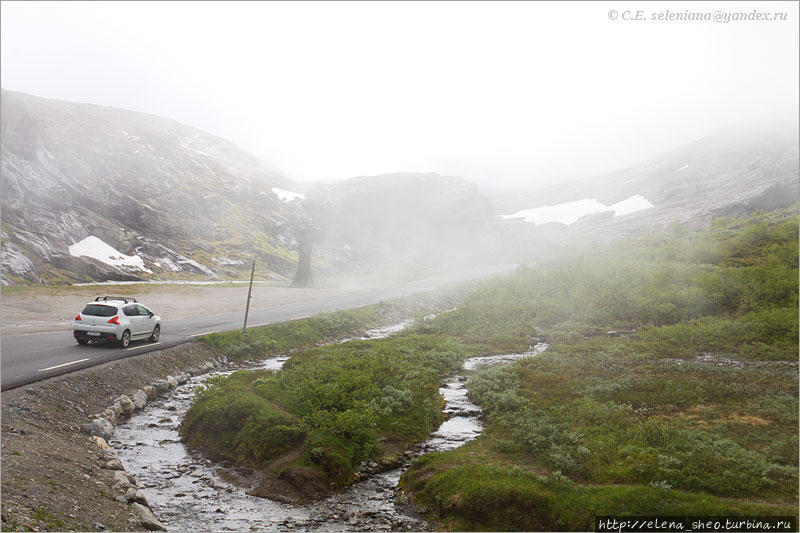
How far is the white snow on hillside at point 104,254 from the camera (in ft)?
211

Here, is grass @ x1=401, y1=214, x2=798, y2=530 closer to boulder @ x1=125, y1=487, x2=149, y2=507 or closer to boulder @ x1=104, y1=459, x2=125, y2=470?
boulder @ x1=125, y1=487, x2=149, y2=507

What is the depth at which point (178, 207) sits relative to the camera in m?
103

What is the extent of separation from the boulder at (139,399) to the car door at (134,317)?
587 cm

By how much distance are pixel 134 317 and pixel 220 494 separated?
15.3 m

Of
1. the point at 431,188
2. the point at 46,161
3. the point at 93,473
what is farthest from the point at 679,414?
the point at 431,188

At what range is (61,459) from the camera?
470 inches

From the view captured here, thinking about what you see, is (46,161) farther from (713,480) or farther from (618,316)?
(713,480)

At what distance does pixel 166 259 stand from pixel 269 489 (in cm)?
7339

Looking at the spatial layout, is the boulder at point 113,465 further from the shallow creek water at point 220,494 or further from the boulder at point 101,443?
the boulder at point 101,443

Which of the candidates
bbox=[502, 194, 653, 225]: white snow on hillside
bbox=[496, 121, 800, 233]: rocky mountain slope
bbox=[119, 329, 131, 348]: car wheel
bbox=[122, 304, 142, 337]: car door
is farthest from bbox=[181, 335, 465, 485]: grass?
bbox=[502, 194, 653, 225]: white snow on hillside

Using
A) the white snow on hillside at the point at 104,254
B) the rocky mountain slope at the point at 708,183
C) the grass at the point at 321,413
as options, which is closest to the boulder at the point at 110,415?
the grass at the point at 321,413

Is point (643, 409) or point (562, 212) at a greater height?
point (562, 212)

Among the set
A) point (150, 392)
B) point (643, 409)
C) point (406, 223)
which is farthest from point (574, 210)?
point (150, 392)

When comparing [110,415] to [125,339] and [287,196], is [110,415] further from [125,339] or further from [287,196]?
[287,196]
